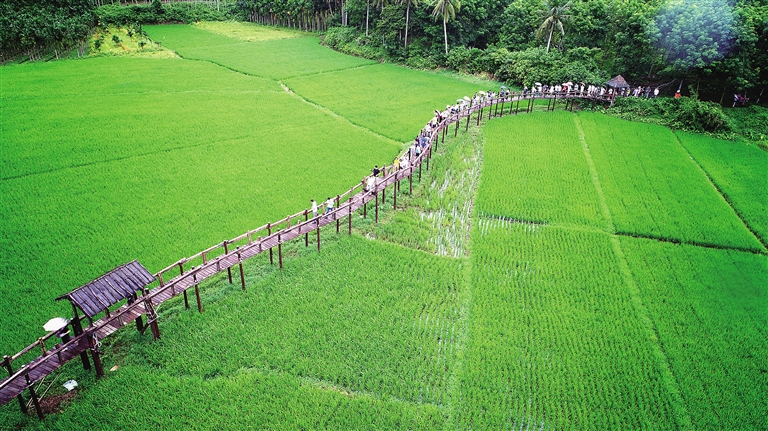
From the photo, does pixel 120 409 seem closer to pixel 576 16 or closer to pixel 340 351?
pixel 340 351

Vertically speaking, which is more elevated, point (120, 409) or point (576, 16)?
point (576, 16)

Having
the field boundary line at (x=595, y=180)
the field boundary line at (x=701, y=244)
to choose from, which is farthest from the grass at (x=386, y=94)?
the field boundary line at (x=701, y=244)

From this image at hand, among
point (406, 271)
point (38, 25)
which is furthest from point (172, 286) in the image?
point (38, 25)

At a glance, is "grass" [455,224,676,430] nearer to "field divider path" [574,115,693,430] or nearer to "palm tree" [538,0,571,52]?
"field divider path" [574,115,693,430]

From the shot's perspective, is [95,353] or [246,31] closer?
[95,353]

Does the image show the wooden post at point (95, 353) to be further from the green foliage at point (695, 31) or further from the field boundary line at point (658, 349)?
the green foliage at point (695, 31)

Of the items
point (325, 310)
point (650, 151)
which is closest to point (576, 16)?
point (650, 151)

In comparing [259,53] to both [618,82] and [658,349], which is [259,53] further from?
[658,349]
